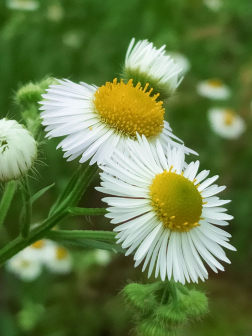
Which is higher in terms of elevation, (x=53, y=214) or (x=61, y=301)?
(x=53, y=214)

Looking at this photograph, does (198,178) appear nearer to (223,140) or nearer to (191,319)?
(191,319)

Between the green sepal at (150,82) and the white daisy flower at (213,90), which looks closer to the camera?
the green sepal at (150,82)

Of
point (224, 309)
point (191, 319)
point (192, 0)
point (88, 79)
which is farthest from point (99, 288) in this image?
point (192, 0)

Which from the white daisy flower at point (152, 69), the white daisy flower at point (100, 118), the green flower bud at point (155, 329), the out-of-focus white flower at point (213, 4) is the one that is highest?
the out-of-focus white flower at point (213, 4)

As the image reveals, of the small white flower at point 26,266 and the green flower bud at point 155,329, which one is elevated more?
the green flower bud at point 155,329

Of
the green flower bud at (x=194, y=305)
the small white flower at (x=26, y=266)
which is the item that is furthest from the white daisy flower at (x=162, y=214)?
the small white flower at (x=26, y=266)

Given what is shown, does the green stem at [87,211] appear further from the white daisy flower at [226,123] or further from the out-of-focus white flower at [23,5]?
the white daisy flower at [226,123]
